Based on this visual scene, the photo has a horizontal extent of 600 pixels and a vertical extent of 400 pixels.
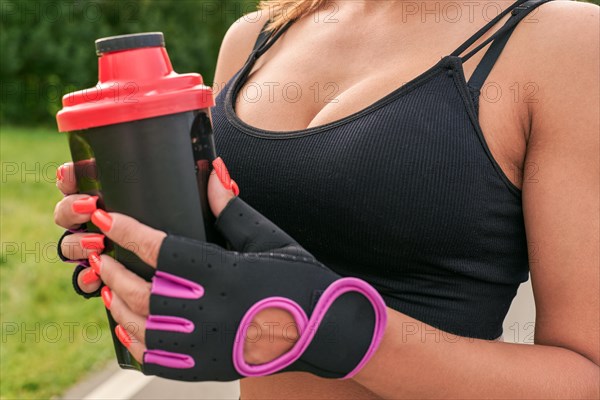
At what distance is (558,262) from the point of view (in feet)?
4.21

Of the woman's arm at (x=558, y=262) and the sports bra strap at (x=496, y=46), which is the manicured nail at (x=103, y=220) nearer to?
the woman's arm at (x=558, y=262)

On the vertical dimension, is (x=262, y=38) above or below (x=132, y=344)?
above

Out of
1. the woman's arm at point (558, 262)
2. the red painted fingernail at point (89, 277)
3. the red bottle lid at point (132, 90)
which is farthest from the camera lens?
the woman's arm at point (558, 262)

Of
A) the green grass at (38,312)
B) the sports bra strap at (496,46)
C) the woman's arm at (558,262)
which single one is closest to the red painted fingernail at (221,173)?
the woman's arm at (558,262)

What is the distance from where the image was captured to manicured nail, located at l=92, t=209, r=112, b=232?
104 centimetres

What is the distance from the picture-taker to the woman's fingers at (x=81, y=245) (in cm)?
111

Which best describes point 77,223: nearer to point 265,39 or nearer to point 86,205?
point 86,205

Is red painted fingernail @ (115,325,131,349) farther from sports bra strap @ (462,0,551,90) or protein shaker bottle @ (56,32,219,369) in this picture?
sports bra strap @ (462,0,551,90)

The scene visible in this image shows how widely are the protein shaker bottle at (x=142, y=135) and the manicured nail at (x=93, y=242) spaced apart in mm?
44

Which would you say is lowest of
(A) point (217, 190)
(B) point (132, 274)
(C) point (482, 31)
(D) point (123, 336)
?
(D) point (123, 336)

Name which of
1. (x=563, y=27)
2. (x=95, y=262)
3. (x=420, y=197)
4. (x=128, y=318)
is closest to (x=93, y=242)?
(x=95, y=262)

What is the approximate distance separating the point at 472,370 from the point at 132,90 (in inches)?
27.6

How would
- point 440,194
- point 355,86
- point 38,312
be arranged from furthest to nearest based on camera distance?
point 38,312
point 355,86
point 440,194

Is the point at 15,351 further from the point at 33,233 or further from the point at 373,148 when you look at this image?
the point at 373,148
